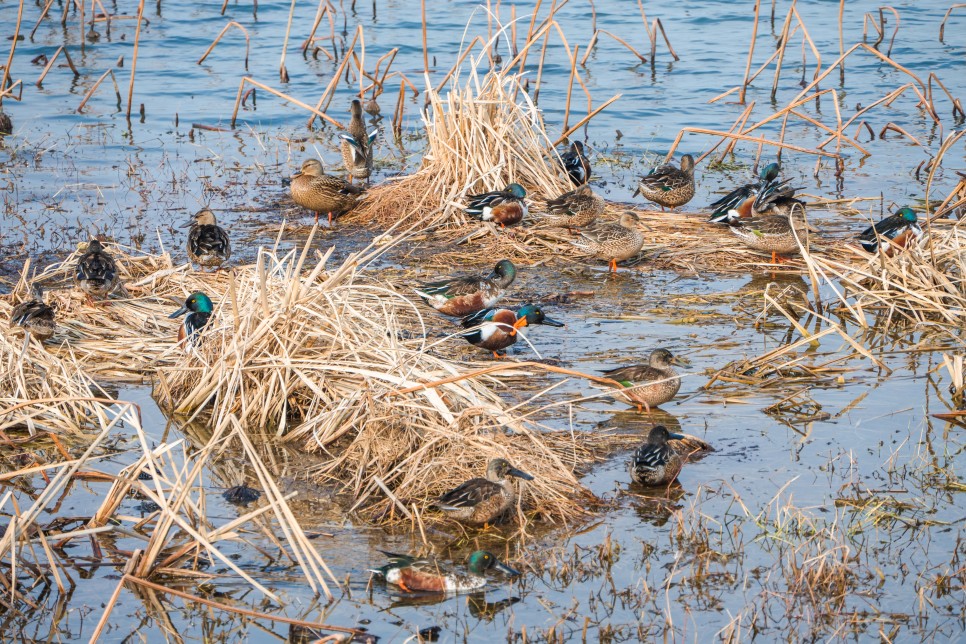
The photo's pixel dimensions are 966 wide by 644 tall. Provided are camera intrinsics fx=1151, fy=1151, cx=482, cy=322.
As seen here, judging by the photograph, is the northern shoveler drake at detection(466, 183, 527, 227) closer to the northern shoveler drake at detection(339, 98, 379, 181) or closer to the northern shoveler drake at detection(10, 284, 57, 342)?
the northern shoveler drake at detection(339, 98, 379, 181)

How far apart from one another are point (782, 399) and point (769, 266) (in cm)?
321

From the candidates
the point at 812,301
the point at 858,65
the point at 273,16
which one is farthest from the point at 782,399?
the point at 273,16

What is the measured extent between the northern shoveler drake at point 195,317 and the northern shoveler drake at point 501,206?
3.17 metres

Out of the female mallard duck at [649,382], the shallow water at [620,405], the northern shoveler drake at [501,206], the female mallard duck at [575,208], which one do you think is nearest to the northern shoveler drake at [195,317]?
the shallow water at [620,405]

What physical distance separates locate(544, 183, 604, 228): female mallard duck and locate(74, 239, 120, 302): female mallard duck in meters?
3.99

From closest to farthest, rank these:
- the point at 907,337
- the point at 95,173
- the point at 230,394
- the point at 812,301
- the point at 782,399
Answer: the point at 230,394 → the point at 782,399 → the point at 907,337 → the point at 812,301 → the point at 95,173

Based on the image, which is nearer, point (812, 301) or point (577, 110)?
point (812, 301)

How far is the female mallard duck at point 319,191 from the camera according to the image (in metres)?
11.0

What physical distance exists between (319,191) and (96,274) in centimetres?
325

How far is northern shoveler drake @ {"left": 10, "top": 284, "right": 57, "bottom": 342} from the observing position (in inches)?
288

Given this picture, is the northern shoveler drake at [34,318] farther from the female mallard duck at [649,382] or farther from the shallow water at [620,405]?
the female mallard duck at [649,382]

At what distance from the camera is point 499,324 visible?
7867 mm

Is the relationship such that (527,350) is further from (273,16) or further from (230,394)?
(273,16)

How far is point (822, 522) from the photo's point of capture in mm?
5484
